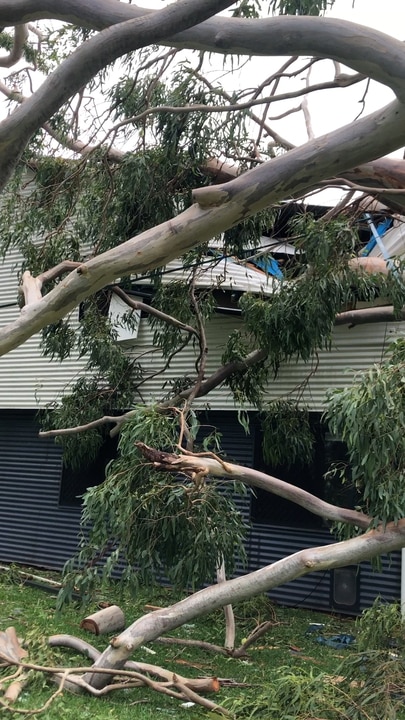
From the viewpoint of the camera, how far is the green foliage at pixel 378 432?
4.83m

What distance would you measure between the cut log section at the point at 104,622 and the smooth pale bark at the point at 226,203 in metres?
Answer: 3.46

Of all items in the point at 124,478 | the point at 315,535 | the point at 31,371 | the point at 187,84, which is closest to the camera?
the point at 124,478

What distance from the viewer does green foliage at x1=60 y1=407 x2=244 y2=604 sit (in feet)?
20.0

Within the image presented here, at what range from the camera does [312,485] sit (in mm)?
9766

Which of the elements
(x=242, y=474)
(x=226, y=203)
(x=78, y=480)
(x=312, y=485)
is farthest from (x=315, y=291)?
(x=78, y=480)

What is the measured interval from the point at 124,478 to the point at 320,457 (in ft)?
13.5

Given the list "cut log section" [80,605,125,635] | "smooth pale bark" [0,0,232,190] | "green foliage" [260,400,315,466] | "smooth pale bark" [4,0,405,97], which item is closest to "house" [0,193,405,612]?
"green foliage" [260,400,315,466]

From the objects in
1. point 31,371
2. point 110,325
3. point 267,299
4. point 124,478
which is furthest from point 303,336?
point 31,371

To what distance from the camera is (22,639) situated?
6.71 metres

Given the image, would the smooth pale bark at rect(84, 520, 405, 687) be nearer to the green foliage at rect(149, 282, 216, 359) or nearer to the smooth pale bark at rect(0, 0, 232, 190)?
the smooth pale bark at rect(0, 0, 232, 190)

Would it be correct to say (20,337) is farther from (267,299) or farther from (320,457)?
(320,457)

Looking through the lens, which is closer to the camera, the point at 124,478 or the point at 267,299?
the point at 124,478

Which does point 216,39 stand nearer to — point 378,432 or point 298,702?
point 378,432

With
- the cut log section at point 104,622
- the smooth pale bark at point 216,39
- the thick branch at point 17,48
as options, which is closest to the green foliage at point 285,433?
the cut log section at point 104,622
